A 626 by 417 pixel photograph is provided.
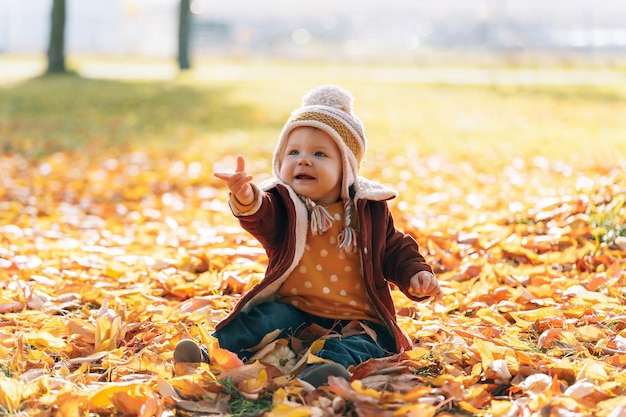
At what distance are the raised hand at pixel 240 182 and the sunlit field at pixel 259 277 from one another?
47 centimetres

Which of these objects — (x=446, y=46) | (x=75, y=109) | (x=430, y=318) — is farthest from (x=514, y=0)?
(x=430, y=318)

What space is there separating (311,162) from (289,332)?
60 cm

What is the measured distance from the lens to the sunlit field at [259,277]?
2.53m

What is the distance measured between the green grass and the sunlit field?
0.36ft

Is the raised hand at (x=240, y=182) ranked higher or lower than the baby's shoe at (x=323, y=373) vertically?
higher

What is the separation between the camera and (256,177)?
27.5 ft

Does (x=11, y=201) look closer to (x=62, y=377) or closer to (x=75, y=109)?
(x=62, y=377)

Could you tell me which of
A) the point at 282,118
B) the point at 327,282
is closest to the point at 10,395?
the point at 327,282

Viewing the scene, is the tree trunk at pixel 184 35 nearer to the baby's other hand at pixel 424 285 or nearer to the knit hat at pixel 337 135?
the knit hat at pixel 337 135

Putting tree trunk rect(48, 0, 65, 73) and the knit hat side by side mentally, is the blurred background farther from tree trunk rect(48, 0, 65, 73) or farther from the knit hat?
the knit hat

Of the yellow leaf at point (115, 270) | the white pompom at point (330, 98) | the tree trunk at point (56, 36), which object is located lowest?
the yellow leaf at point (115, 270)

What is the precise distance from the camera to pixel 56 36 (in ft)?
65.3

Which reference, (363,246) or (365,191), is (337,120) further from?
(363,246)

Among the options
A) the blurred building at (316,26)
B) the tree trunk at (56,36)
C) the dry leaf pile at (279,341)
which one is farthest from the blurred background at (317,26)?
the dry leaf pile at (279,341)
